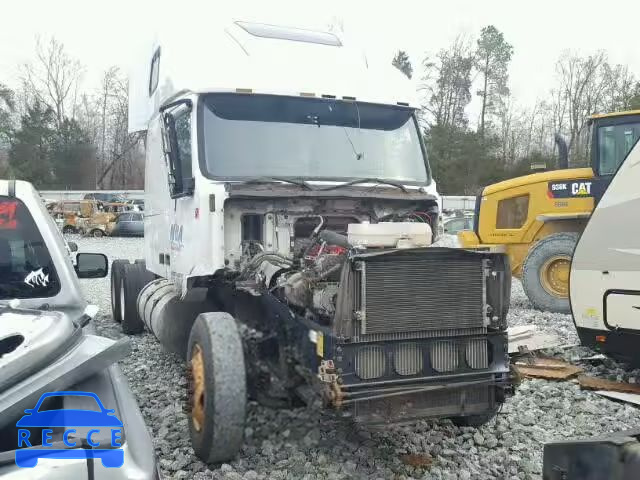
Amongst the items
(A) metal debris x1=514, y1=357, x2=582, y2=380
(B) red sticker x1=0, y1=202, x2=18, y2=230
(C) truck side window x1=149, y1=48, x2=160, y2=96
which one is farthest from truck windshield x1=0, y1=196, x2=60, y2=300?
(A) metal debris x1=514, y1=357, x2=582, y2=380

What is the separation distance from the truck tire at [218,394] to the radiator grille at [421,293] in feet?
3.06

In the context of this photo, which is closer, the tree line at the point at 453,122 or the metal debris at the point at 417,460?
the metal debris at the point at 417,460

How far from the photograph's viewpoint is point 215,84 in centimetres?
535

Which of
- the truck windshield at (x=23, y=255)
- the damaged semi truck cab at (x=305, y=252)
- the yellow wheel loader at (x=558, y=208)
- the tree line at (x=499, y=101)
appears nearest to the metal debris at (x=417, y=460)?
the damaged semi truck cab at (x=305, y=252)

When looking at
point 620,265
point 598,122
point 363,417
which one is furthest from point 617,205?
point 598,122

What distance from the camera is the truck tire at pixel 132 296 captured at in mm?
8531


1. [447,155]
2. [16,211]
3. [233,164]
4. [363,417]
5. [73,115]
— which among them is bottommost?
[363,417]

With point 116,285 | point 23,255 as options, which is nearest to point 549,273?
point 116,285

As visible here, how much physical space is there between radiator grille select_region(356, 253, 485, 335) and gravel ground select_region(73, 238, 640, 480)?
2.88 ft

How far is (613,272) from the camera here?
18.5 ft

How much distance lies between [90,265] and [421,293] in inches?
85.8

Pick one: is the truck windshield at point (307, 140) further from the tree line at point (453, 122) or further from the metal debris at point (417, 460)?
the tree line at point (453, 122)

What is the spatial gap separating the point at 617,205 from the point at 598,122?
4.90 meters

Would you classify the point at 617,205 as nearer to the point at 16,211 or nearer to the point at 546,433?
the point at 546,433
